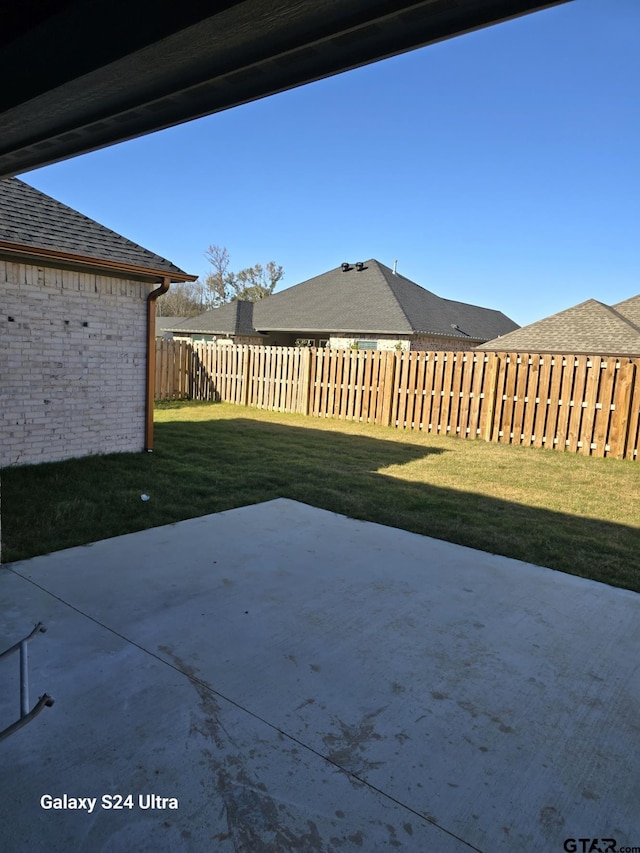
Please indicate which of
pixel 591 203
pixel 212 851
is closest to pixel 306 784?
pixel 212 851

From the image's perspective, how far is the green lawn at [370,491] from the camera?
467 cm

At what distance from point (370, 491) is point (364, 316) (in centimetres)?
1514

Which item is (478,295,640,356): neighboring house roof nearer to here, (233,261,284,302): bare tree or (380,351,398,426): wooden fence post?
(380,351,398,426): wooden fence post

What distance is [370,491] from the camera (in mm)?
6500

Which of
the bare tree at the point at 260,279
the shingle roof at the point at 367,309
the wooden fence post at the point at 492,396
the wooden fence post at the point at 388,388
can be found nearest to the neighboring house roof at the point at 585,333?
the shingle roof at the point at 367,309

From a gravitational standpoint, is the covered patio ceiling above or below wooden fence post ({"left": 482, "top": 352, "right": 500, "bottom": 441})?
above

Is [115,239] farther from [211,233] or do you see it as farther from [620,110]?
[211,233]

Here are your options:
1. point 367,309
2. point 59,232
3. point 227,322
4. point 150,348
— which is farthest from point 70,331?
point 227,322

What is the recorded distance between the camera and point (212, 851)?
5.27 feet

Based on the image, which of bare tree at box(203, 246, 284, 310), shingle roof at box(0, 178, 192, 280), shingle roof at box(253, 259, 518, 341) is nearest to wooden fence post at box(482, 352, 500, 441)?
shingle roof at box(0, 178, 192, 280)

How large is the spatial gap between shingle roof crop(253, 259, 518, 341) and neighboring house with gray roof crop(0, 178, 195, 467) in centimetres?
1281

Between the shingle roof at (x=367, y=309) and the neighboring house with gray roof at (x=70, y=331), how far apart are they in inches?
504

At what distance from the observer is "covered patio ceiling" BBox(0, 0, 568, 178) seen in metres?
1.45

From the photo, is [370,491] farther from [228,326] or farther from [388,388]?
[228,326]
